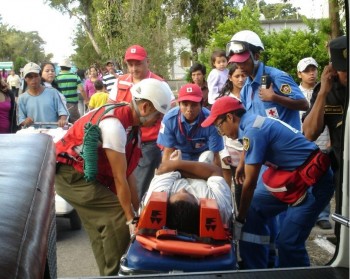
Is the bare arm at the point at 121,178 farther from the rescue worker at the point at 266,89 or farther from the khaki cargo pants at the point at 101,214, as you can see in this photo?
the rescue worker at the point at 266,89

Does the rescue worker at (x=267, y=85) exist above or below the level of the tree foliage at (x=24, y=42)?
below

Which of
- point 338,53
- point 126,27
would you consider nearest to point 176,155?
point 338,53

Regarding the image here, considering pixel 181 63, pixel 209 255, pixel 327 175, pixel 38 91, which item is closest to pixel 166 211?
pixel 209 255

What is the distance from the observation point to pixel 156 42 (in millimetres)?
18484

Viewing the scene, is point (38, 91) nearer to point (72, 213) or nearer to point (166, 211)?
point (72, 213)

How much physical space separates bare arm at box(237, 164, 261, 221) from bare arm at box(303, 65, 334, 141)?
581 millimetres

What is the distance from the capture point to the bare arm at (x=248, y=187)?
376 cm

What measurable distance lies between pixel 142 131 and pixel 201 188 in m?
1.73

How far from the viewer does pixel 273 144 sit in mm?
3758

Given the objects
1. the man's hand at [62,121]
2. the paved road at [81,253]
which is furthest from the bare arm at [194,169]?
the man's hand at [62,121]

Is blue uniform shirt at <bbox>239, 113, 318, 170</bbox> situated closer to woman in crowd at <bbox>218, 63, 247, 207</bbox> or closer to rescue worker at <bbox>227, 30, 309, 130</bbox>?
rescue worker at <bbox>227, 30, 309, 130</bbox>

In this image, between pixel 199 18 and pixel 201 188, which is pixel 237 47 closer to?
pixel 201 188

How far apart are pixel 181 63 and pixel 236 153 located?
81.8ft

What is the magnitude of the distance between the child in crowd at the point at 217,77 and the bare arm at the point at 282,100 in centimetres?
240
